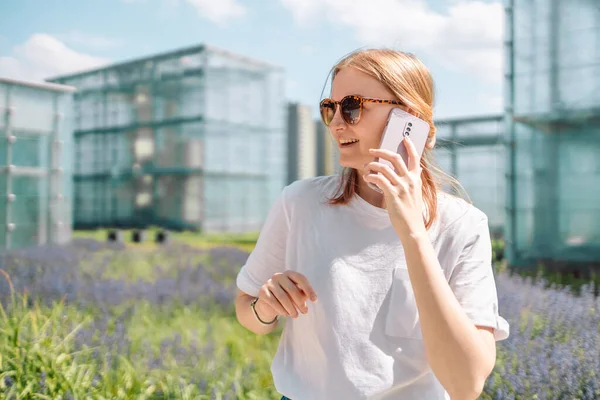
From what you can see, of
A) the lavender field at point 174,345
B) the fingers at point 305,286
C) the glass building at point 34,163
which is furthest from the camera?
the glass building at point 34,163

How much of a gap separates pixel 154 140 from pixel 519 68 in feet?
48.1

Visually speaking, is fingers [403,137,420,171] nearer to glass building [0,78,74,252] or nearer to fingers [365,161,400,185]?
fingers [365,161,400,185]

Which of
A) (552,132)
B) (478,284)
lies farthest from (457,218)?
(552,132)

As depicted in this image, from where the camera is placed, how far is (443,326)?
0.99 meters

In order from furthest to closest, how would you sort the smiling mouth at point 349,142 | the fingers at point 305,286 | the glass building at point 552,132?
the glass building at point 552,132 < the smiling mouth at point 349,142 < the fingers at point 305,286

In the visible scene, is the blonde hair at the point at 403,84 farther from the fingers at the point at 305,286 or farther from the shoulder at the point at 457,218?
the fingers at the point at 305,286

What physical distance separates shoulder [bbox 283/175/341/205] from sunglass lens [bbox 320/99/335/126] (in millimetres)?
138

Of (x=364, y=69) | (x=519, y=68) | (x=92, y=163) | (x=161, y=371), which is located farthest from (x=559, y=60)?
(x=92, y=163)

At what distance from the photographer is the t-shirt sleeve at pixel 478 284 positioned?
1.08 m

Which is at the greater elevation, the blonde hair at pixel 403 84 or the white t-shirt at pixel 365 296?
the blonde hair at pixel 403 84

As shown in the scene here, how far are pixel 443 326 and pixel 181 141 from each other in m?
19.7

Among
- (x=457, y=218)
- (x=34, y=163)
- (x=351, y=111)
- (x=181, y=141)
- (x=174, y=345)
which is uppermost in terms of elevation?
(x=181, y=141)

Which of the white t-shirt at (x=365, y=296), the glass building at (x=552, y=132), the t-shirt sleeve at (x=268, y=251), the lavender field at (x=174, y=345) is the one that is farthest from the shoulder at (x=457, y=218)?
the glass building at (x=552, y=132)

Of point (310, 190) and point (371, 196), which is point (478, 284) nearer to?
point (371, 196)
